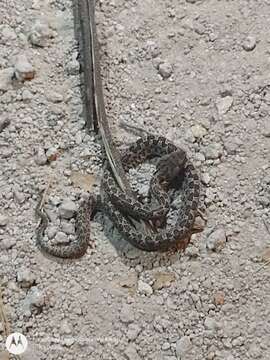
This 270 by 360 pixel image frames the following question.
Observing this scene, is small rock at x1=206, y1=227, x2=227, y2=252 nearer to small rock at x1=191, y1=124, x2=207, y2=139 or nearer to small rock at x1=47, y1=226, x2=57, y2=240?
small rock at x1=191, y1=124, x2=207, y2=139

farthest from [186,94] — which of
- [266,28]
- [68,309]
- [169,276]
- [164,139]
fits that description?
[68,309]

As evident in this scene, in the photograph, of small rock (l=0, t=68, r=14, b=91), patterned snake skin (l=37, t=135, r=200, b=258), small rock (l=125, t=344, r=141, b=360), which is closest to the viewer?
small rock (l=125, t=344, r=141, b=360)

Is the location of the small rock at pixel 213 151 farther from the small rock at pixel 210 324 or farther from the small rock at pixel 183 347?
the small rock at pixel 183 347

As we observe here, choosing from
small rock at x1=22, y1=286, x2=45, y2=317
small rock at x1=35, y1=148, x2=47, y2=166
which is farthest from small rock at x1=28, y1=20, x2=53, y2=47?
small rock at x1=22, y1=286, x2=45, y2=317

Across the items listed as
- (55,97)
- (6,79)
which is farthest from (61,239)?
(6,79)

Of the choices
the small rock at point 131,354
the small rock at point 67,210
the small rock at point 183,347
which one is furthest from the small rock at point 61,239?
the small rock at point 183,347

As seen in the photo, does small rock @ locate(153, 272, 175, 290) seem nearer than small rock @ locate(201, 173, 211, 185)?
Yes
